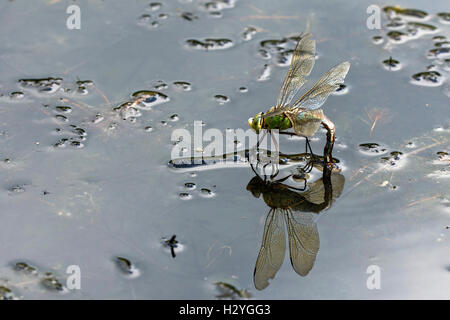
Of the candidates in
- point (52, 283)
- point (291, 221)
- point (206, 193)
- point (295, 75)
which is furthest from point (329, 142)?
point (52, 283)

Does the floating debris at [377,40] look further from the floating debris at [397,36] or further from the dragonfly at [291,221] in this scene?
the dragonfly at [291,221]

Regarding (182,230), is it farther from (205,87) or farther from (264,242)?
(205,87)

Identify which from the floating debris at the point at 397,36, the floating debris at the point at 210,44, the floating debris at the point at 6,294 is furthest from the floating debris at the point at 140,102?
the floating debris at the point at 397,36

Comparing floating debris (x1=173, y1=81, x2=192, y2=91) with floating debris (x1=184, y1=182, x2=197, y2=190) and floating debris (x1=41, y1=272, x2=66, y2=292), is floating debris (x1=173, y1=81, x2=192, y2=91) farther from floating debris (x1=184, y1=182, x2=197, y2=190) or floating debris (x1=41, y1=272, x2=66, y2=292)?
floating debris (x1=41, y1=272, x2=66, y2=292)

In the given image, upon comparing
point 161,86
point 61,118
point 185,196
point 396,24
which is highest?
point 396,24

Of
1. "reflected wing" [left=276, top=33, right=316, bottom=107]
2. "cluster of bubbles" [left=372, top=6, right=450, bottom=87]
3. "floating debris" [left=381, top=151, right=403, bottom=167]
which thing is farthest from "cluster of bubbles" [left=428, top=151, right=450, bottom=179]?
"reflected wing" [left=276, top=33, right=316, bottom=107]

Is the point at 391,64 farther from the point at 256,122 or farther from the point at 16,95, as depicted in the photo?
the point at 16,95

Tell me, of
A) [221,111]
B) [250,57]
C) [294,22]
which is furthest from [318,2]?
[221,111]
